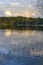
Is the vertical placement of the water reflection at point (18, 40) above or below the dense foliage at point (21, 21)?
above

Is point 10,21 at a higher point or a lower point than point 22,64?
lower

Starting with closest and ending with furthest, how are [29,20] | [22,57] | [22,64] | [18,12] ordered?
[22,64] → [22,57] → [29,20] → [18,12]

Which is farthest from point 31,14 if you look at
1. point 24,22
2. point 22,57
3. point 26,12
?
point 22,57

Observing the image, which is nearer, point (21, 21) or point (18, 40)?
point (18, 40)

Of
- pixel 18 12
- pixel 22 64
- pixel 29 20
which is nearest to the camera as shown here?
pixel 22 64

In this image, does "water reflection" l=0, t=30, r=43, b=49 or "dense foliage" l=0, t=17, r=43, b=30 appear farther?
"dense foliage" l=0, t=17, r=43, b=30

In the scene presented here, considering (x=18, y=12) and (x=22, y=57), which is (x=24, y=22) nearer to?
(x=18, y=12)

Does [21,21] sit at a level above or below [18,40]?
below

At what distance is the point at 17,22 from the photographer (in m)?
21.9

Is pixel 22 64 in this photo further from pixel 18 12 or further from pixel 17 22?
pixel 18 12

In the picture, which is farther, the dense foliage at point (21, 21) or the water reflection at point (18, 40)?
the dense foliage at point (21, 21)

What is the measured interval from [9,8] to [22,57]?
61.6 feet

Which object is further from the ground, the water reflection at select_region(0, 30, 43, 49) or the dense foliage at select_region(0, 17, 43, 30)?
the water reflection at select_region(0, 30, 43, 49)

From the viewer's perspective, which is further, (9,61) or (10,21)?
(10,21)
